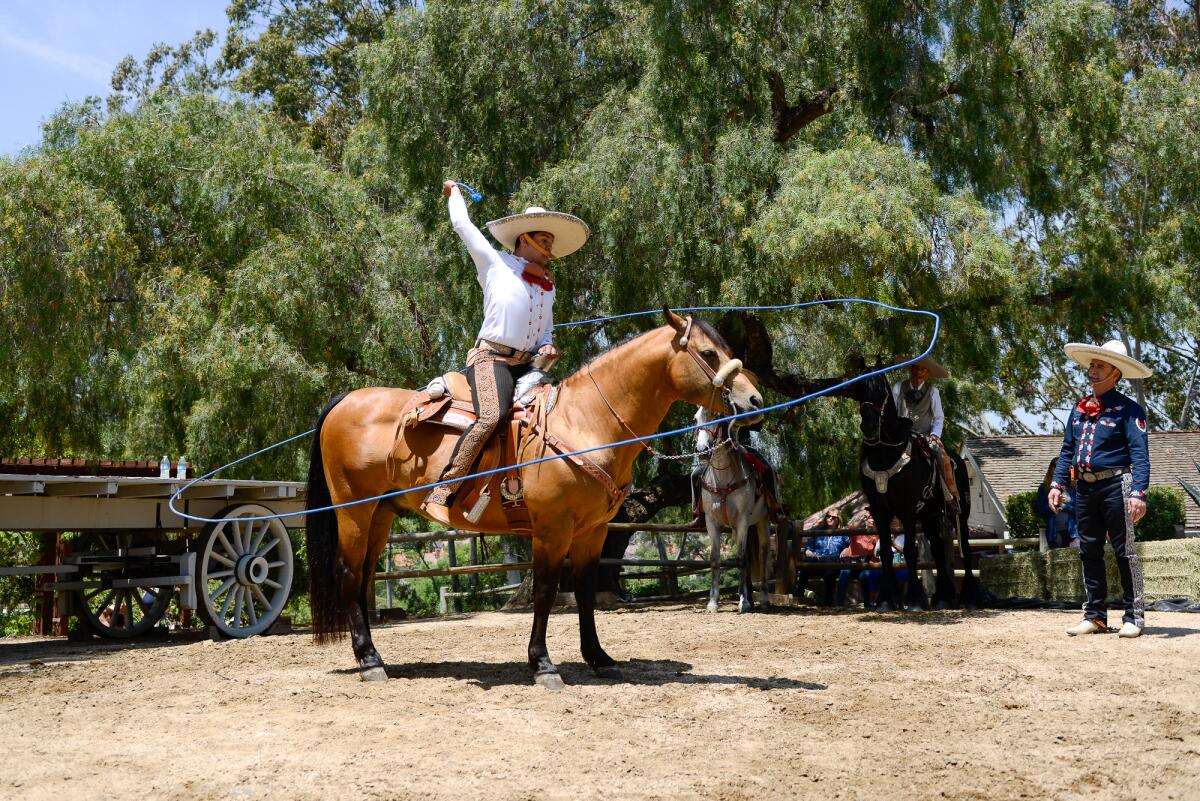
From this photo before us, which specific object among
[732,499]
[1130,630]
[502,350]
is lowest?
[1130,630]

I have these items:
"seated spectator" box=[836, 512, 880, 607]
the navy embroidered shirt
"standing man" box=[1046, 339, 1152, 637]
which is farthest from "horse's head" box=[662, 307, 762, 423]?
"seated spectator" box=[836, 512, 880, 607]

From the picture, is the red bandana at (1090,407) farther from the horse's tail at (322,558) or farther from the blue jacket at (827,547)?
the blue jacket at (827,547)

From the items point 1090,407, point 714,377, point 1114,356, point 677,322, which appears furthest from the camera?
point 1090,407

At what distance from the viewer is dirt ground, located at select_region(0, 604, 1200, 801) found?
182 inches

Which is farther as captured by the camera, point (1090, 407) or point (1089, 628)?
point (1089, 628)

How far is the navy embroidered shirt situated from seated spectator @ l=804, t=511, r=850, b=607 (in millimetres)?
5587

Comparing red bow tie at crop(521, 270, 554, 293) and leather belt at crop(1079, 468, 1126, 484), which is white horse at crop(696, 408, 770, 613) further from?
red bow tie at crop(521, 270, 554, 293)

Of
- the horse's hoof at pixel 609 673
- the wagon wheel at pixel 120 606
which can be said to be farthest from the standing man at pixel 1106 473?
the wagon wheel at pixel 120 606

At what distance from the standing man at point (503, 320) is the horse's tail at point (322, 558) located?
3.09 ft

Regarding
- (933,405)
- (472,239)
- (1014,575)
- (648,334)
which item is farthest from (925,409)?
(472,239)

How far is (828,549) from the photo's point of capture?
1500cm

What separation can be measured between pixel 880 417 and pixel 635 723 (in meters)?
6.29

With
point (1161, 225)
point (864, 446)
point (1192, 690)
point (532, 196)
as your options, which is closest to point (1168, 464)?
point (1161, 225)

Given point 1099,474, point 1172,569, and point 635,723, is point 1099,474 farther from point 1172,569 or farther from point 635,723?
point 635,723
